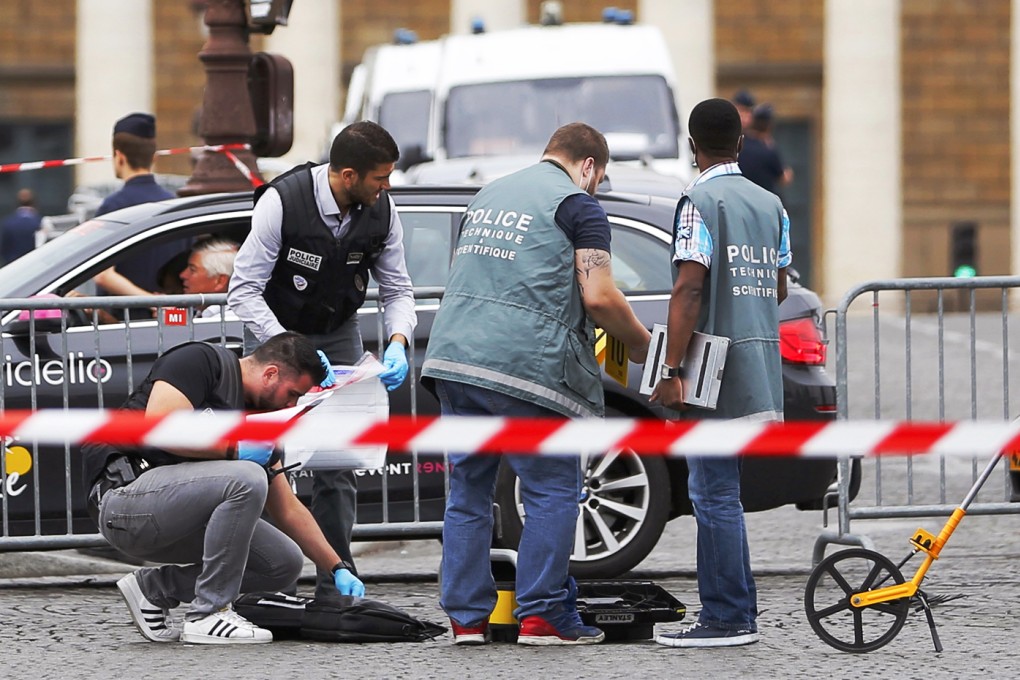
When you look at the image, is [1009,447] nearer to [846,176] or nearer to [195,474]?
[195,474]

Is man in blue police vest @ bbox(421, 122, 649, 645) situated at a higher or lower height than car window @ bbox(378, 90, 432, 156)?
lower

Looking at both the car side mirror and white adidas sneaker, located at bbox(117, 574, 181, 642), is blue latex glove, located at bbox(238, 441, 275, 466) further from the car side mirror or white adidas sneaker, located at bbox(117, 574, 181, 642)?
the car side mirror

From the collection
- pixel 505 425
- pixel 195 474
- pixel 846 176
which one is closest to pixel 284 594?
pixel 195 474

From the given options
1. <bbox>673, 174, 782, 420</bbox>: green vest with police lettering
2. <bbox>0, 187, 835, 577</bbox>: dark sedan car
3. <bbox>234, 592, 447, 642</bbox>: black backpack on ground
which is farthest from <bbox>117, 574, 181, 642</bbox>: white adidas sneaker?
<bbox>673, 174, 782, 420</bbox>: green vest with police lettering

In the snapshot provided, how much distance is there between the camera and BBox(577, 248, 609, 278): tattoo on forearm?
6.92 m

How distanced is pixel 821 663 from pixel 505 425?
4.39 feet

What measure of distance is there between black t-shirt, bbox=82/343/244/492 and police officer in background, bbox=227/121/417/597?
1.45ft

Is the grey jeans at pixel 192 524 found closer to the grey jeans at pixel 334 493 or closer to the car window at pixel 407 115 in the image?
the grey jeans at pixel 334 493

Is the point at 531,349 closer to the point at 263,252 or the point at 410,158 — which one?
the point at 263,252

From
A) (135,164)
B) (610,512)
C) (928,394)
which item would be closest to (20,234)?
(928,394)

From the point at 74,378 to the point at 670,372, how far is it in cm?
263

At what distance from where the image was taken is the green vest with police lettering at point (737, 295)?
6.98 metres

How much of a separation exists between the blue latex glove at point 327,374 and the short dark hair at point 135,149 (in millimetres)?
3535

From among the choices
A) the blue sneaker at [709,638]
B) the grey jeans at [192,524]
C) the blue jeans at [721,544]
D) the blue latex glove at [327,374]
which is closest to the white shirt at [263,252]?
the blue latex glove at [327,374]
